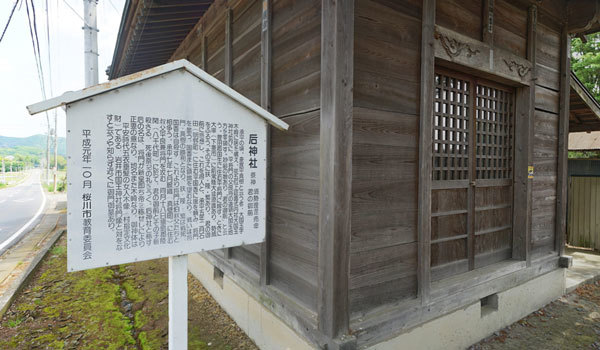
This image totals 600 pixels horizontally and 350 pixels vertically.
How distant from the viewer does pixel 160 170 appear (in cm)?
223

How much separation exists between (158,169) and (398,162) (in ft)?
7.63

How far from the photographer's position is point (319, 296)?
2.93 metres

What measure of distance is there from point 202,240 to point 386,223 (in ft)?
6.04

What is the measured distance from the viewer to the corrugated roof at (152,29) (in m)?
4.84

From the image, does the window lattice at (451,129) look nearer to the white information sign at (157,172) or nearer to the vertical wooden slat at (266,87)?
the vertical wooden slat at (266,87)

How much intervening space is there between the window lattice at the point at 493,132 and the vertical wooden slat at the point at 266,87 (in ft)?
9.65

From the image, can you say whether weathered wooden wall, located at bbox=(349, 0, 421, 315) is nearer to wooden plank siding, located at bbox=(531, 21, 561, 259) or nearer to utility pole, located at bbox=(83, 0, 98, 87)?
wooden plank siding, located at bbox=(531, 21, 561, 259)

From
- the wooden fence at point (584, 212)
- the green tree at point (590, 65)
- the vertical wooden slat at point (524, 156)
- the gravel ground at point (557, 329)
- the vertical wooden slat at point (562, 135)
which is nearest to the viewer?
the gravel ground at point (557, 329)

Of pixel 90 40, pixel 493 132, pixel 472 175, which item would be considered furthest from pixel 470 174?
pixel 90 40

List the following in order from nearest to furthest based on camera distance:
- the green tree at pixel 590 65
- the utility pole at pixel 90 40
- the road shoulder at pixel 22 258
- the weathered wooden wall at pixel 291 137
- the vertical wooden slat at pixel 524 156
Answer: the weathered wooden wall at pixel 291 137 → the vertical wooden slat at pixel 524 156 → the road shoulder at pixel 22 258 → the utility pole at pixel 90 40 → the green tree at pixel 590 65

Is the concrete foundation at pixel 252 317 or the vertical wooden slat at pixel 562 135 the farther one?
the vertical wooden slat at pixel 562 135

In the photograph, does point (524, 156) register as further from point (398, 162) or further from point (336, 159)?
point (336, 159)

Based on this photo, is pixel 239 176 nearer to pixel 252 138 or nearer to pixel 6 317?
pixel 252 138

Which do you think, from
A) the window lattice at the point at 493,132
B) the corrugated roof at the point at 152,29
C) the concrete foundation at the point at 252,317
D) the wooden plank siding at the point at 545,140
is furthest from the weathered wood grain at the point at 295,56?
the wooden plank siding at the point at 545,140
